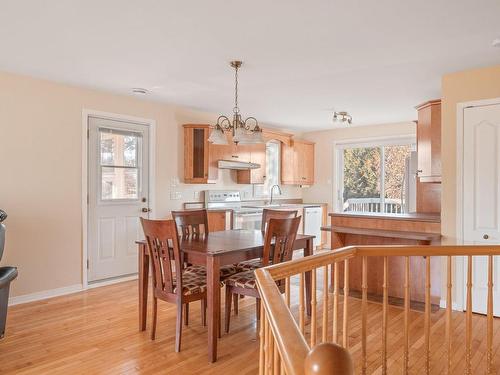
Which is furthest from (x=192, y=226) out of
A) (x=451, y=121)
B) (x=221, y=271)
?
(x=451, y=121)

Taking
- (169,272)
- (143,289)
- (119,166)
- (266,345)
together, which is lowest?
(143,289)

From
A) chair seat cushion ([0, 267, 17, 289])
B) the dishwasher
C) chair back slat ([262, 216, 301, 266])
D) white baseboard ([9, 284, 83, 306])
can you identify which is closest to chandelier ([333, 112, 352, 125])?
the dishwasher

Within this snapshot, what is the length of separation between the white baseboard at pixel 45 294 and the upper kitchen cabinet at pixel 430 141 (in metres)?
4.14

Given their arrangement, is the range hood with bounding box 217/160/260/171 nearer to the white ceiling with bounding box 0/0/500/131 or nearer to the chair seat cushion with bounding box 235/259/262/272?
the white ceiling with bounding box 0/0/500/131

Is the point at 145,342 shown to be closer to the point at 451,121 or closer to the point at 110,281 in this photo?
the point at 110,281

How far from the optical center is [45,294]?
4.23m

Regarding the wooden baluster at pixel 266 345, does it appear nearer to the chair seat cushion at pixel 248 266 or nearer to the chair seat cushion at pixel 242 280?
the chair seat cushion at pixel 242 280

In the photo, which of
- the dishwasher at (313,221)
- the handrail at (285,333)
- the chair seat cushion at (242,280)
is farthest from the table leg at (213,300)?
the dishwasher at (313,221)

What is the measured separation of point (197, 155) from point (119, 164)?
3.85 feet

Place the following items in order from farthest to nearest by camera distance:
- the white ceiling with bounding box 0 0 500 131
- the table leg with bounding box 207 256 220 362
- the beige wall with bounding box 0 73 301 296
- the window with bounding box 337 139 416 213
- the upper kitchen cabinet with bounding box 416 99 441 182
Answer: the window with bounding box 337 139 416 213
the upper kitchen cabinet with bounding box 416 99 441 182
the beige wall with bounding box 0 73 301 296
the table leg with bounding box 207 256 220 362
the white ceiling with bounding box 0 0 500 131

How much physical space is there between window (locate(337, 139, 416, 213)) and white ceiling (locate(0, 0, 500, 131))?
216 centimetres

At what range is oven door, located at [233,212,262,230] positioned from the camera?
Result: 573 centimetres

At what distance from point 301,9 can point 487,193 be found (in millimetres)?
2487

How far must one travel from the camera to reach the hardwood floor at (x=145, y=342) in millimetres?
2639
